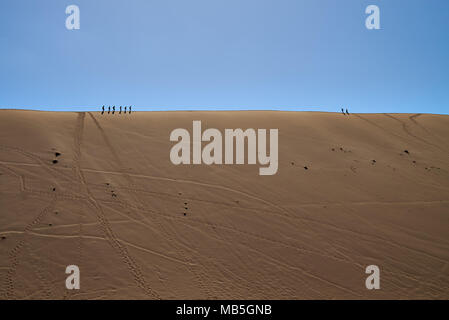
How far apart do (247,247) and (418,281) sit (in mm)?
4142

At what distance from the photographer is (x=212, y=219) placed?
855 cm

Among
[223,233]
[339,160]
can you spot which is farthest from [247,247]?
[339,160]

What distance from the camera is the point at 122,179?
10.6m

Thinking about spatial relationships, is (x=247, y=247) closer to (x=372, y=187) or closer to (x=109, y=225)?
(x=109, y=225)

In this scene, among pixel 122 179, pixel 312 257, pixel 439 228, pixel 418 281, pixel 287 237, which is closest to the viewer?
pixel 418 281

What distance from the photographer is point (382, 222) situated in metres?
8.69

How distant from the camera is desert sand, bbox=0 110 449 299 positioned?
619cm

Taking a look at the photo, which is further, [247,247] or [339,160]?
[339,160]

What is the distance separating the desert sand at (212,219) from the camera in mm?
6188

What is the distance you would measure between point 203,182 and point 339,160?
7.05 metres

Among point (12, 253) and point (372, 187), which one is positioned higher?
point (372, 187)
